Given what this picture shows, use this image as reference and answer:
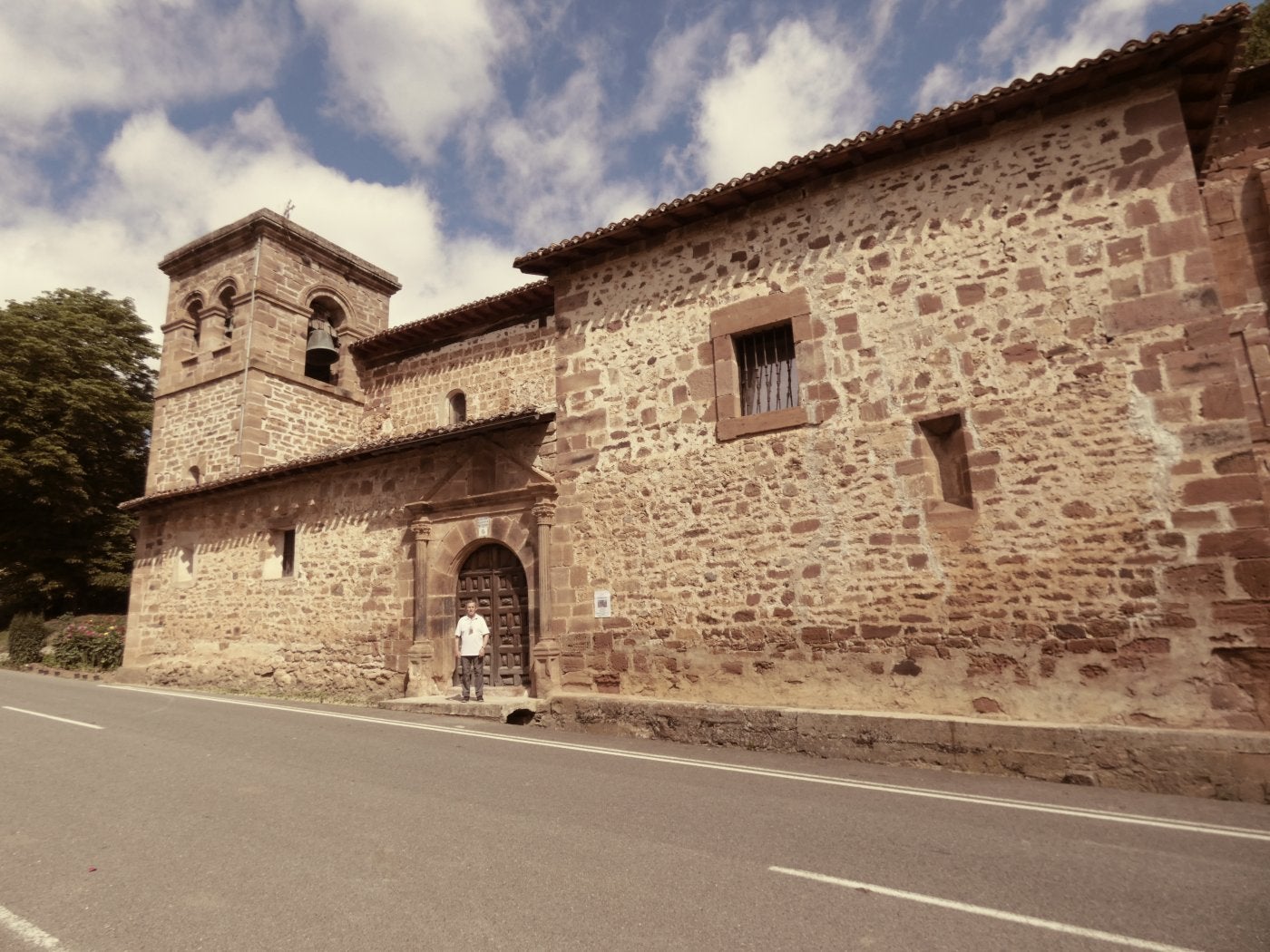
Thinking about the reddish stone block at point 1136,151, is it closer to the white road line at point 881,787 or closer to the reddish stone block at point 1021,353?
the reddish stone block at point 1021,353

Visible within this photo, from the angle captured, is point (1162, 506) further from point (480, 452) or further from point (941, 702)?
point (480, 452)

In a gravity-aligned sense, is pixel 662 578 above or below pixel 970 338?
below

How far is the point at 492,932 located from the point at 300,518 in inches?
455

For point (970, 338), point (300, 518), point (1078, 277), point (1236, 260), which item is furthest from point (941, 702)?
point (300, 518)

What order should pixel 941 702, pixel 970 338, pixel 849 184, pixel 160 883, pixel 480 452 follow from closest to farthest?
pixel 160 883, pixel 941 702, pixel 970 338, pixel 849 184, pixel 480 452

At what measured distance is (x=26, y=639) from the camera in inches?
706

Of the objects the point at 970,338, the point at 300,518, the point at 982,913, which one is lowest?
the point at 982,913

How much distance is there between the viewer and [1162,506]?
613 cm

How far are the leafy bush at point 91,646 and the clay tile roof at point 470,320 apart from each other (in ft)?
30.7

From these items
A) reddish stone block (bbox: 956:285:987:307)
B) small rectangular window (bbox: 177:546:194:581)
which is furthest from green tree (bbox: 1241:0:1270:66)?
small rectangular window (bbox: 177:546:194:581)

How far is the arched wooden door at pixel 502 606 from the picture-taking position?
10.4 m

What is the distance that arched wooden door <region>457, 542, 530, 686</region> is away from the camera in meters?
10.4

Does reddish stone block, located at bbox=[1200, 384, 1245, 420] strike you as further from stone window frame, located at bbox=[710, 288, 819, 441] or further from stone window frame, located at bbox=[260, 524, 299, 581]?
stone window frame, located at bbox=[260, 524, 299, 581]

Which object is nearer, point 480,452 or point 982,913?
point 982,913
